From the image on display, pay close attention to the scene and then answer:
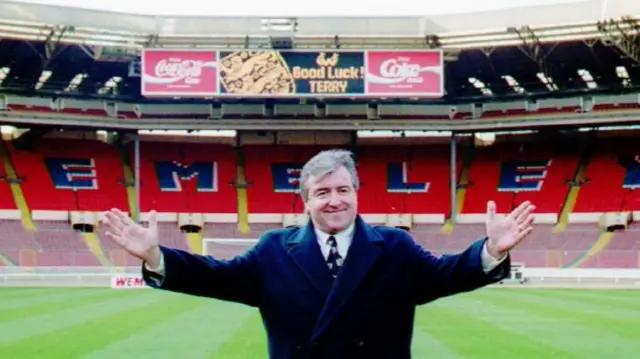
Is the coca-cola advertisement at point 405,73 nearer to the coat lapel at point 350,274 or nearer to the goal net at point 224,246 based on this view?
the goal net at point 224,246

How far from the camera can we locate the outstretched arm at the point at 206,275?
450cm

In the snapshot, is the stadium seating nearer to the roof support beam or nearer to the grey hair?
the roof support beam

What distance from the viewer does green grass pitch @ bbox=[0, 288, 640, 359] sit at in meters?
14.5

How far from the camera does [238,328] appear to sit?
18109 mm

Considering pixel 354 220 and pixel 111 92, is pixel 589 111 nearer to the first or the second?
pixel 111 92

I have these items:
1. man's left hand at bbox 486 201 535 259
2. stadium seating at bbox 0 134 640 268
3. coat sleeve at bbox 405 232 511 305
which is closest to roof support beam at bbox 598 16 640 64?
stadium seating at bbox 0 134 640 268

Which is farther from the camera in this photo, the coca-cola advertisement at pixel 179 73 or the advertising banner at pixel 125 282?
the coca-cola advertisement at pixel 179 73

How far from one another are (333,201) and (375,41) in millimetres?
38990

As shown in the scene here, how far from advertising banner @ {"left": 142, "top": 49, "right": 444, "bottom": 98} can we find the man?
36.7m

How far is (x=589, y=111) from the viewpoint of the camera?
1738 inches

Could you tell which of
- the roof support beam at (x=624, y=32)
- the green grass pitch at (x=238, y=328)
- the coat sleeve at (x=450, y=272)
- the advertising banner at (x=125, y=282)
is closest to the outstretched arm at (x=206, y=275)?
the coat sleeve at (x=450, y=272)

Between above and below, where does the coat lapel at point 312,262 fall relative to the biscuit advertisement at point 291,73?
below

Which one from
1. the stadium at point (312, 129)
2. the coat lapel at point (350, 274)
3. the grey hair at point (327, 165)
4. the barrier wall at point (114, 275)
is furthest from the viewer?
the stadium at point (312, 129)

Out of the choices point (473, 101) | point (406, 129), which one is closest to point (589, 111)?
point (473, 101)
